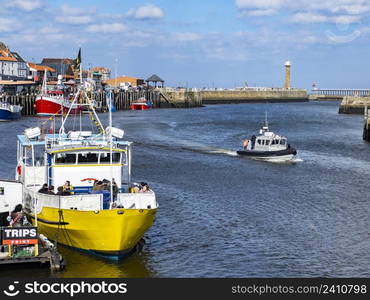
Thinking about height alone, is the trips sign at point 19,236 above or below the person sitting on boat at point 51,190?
below

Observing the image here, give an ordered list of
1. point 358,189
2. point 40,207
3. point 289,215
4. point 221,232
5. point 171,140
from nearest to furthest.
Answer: point 40,207 < point 221,232 < point 289,215 < point 358,189 < point 171,140

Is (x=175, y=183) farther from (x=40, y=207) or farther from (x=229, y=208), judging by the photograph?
(x=40, y=207)

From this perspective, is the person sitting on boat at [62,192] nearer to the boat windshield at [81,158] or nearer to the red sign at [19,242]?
the boat windshield at [81,158]

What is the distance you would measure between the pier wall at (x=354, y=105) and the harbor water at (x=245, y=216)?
63760mm

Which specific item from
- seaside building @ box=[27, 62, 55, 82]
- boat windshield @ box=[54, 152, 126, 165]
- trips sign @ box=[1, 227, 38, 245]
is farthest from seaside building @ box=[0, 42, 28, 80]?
trips sign @ box=[1, 227, 38, 245]

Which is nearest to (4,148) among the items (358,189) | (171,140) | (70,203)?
(171,140)

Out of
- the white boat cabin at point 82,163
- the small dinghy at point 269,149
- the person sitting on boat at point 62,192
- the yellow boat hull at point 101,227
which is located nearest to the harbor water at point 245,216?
the yellow boat hull at point 101,227

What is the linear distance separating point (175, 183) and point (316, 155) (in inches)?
860

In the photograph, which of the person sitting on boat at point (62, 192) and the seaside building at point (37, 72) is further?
the seaside building at point (37, 72)

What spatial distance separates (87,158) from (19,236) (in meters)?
5.43

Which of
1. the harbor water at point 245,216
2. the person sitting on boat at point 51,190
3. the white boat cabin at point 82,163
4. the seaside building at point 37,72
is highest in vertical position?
the seaside building at point 37,72

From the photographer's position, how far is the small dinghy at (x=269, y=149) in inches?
2122

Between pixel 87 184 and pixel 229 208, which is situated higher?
pixel 87 184

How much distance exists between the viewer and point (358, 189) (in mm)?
40625
